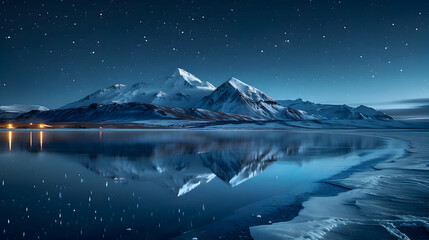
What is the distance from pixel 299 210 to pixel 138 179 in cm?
627

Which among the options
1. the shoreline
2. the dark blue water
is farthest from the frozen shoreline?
the dark blue water

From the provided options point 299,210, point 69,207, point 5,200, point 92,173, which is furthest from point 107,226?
point 92,173

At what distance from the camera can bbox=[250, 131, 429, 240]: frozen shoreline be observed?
5.98 meters

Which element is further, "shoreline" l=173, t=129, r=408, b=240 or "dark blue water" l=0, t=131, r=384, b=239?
"dark blue water" l=0, t=131, r=384, b=239

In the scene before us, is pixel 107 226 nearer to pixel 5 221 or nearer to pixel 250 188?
pixel 5 221

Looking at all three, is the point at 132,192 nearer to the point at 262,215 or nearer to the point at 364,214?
the point at 262,215

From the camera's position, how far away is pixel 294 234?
235 inches

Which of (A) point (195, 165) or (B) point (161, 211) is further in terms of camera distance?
(A) point (195, 165)

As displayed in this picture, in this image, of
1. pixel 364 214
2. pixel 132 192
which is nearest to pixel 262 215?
pixel 364 214

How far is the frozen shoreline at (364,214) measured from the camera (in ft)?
19.6

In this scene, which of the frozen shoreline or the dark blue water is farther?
the dark blue water

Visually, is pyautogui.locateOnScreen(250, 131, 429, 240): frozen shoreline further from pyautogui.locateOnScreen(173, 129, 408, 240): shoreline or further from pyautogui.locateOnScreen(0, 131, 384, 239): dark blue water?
pyautogui.locateOnScreen(0, 131, 384, 239): dark blue water

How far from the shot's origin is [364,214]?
7.15 m

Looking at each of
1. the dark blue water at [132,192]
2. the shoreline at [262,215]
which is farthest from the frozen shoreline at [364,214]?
the dark blue water at [132,192]
